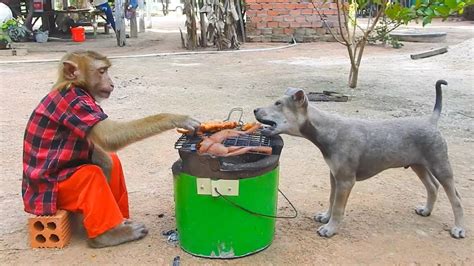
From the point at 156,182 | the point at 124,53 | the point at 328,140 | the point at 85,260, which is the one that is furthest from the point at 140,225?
the point at 124,53

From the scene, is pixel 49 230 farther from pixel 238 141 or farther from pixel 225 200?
pixel 238 141

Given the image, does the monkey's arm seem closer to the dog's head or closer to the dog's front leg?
the dog's head

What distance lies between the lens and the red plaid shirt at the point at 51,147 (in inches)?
131

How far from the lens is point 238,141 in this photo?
3463mm

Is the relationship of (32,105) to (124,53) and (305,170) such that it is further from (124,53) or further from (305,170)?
(124,53)

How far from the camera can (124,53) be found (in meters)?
13.9

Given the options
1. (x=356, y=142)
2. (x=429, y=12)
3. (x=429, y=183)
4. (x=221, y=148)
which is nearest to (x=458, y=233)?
(x=429, y=183)

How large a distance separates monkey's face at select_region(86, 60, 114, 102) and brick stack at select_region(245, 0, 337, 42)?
40.7 feet

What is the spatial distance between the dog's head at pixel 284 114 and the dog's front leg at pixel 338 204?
18.1 inches

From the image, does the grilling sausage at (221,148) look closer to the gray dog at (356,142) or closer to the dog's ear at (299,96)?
the gray dog at (356,142)

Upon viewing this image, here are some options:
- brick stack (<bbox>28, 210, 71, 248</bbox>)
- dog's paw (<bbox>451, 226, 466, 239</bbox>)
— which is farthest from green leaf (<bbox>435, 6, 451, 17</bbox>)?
brick stack (<bbox>28, 210, 71, 248</bbox>)

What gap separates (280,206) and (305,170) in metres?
0.87

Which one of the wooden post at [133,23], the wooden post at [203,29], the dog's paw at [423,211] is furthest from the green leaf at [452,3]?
the wooden post at [133,23]

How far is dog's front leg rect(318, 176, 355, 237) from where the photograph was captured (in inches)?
140
